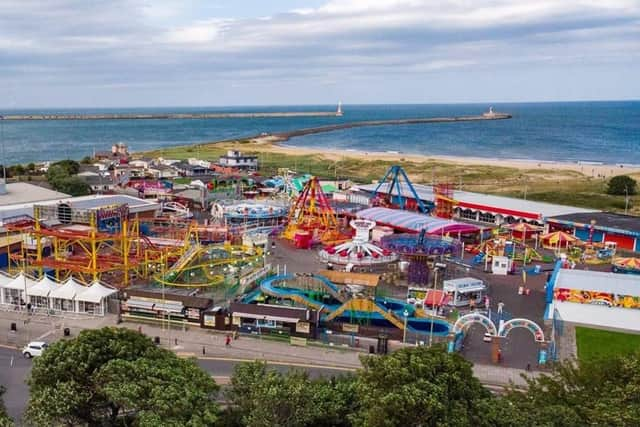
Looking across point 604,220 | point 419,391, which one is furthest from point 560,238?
point 419,391

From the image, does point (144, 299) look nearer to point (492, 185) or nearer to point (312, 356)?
point (312, 356)

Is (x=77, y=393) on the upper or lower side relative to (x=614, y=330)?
upper

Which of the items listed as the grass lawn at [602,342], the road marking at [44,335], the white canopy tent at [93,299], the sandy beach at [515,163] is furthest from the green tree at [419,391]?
the sandy beach at [515,163]

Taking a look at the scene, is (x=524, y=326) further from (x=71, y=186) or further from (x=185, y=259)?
(x=71, y=186)

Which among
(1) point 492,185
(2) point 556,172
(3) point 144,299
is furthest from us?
(2) point 556,172

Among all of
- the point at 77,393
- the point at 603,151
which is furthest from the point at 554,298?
the point at 603,151

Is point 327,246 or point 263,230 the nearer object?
point 327,246

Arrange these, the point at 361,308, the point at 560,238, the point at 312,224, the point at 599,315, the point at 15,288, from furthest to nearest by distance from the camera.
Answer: the point at 312,224 → the point at 560,238 → the point at 15,288 → the point at 599,315 → the point at 361,308
